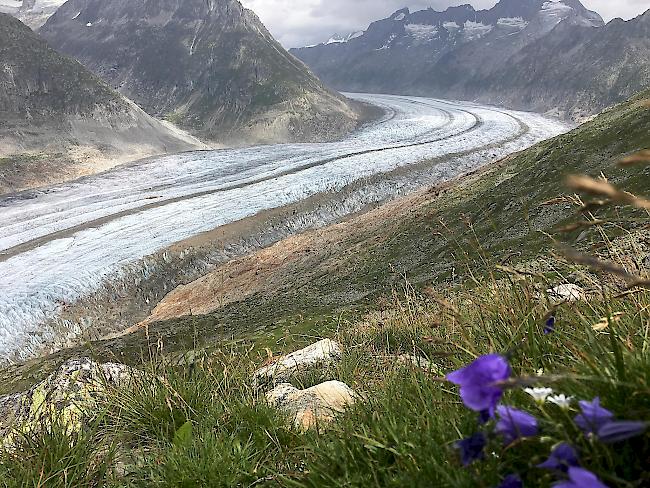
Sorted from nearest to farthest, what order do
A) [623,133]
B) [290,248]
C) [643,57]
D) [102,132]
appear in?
[623,133] → [290,248] → [102,132] → [643,57]

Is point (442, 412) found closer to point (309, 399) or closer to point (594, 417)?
point (594, 417)

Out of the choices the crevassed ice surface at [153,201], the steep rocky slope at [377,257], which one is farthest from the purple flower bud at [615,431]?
the crevassed ice surface at [153,201]

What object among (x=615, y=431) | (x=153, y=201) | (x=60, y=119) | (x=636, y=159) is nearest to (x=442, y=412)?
(x=615, y=431)

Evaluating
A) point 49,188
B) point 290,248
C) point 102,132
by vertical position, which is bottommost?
point 290,248

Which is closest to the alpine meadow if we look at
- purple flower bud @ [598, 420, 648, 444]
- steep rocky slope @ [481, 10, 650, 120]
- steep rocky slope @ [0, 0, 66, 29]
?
purple flower bud @ [598, 420, 648, 444]

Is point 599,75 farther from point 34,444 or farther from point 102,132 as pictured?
point 34,444

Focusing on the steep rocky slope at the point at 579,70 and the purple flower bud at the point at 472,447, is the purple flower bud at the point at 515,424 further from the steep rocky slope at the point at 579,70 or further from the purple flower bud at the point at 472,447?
the steep rocky slope at the point at 579,70

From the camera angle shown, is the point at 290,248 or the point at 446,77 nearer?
the point at 290,248

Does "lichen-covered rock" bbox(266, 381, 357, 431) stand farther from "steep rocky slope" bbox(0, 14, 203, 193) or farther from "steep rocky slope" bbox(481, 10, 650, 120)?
"steep rocky slope" bbox(481, 10, 650, 120)

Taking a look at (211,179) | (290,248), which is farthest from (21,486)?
(211,179)
